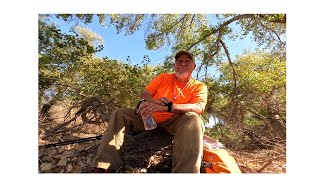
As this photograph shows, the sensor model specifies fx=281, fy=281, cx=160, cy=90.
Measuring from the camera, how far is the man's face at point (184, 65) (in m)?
3.63

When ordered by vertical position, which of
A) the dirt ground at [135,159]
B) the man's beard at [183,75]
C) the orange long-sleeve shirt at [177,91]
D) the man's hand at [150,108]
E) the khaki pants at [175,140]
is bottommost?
the dirt ground at [135,159]

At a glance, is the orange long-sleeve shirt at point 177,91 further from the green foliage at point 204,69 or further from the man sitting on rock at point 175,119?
the green foliage at point 204,69

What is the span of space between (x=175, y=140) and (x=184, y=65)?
116cm

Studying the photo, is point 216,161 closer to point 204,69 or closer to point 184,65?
point 184,65

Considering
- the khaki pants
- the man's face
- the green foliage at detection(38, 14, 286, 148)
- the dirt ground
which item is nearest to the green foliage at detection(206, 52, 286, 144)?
the green foliage at detection(38, 14, 286, 148)

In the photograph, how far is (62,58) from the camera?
5594mm

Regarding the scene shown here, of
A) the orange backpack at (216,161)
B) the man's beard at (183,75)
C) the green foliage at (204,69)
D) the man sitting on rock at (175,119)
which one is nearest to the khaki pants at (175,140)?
the man sitting on rock at (175,119)

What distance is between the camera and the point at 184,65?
3.64 meters

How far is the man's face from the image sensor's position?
3.63 metres

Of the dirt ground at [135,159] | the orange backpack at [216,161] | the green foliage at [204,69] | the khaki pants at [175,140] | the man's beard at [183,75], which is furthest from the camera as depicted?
the green foliage at [204,69]

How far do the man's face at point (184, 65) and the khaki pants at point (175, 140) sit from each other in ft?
2.36

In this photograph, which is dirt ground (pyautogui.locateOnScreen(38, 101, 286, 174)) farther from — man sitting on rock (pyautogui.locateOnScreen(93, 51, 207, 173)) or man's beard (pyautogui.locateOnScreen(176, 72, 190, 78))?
man's beard (pyautogui.locateOnScreen(176, 72, 190, 78))

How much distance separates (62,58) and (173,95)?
10.1 feet

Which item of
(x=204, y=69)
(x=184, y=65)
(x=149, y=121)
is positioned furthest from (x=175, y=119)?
(x=204, y=69)
